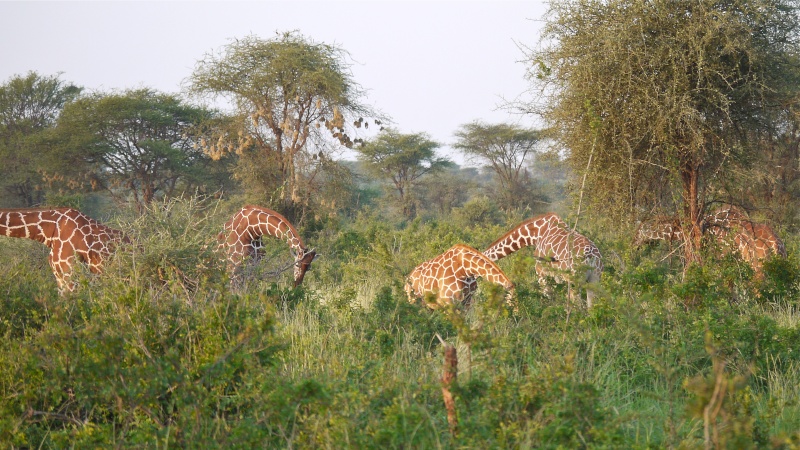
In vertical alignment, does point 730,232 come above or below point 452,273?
above

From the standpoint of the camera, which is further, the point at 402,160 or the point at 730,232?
the point at 402,160

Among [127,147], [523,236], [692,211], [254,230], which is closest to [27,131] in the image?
[127,147]

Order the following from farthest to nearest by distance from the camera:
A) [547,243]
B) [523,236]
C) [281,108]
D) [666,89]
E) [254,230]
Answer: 1. [281,108]
2. [254,230]
3. [523,236]
4. [547,243]
5. [666,89]

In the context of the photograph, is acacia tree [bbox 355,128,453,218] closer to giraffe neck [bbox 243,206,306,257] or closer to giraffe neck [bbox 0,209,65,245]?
giraffe neck [bbox 243,206,306,257]

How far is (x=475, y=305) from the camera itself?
17.5ft

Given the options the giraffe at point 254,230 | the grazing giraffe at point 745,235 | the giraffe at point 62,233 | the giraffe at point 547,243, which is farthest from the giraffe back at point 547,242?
the giraffe at point 62,233

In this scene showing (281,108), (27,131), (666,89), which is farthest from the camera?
(27,131)

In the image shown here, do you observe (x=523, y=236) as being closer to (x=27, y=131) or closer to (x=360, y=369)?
(x=360, y=369)

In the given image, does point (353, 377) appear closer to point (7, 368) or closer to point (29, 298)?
point (7, 368)

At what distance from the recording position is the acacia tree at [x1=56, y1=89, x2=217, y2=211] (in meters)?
18.4

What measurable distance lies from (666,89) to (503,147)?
19.5m

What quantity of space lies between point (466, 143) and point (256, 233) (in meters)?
18.2

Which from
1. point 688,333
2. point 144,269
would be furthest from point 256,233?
point 688,333

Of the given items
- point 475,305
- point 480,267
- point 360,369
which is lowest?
point 360,369
